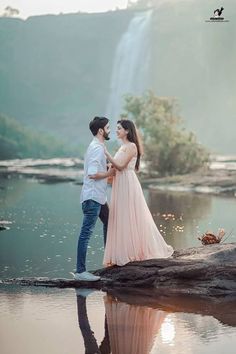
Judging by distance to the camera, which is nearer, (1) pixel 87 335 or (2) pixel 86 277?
(1) pixel 87 335

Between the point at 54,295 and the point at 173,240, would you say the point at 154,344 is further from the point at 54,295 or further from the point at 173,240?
the point at 173,240

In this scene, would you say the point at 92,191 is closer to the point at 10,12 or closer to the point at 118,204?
the point at 118,204

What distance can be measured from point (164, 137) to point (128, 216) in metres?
9.75

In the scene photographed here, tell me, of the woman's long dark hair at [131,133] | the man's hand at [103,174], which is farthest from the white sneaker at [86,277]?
the woman's long dark hair at [131,133]

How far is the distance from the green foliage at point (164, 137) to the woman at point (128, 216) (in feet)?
29.6

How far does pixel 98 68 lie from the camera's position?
48.5ft

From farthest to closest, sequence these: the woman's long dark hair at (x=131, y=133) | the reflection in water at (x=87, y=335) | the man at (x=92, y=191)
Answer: the woman's long dark hair at (x=131, y=133) < the man at (x=92, y=191) < the reflection in water at (x=87, y=335)

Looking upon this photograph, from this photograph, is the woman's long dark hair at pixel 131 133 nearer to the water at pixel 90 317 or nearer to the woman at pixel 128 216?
the woman at pixel 128 216

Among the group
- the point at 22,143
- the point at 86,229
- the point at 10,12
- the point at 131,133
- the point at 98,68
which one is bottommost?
the point at 86,229

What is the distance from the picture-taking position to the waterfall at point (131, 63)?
14.6 metres

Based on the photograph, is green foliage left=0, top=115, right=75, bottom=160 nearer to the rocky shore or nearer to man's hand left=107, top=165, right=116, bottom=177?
man's hand left=107, top=165, right=116, bottom=177

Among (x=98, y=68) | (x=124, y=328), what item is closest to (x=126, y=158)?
(x=124, y=328)

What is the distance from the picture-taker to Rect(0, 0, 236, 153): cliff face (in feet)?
45.7

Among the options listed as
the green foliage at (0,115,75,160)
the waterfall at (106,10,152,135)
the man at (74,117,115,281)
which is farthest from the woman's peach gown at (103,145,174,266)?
the waterfall at (106,10,152,135)
